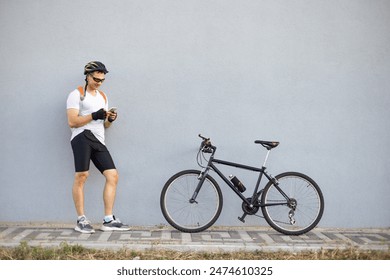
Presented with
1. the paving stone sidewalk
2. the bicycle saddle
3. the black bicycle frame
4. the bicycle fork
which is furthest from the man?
the bicycle saddle

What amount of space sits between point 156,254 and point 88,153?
180 cm

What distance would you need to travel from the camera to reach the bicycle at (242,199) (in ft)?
26.1

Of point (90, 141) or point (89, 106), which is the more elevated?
point (89, 106)

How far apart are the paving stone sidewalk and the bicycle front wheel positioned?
18 cm

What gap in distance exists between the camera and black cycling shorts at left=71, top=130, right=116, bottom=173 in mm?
7895

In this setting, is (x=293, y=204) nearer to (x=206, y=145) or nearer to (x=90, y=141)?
(x=206, y=145)

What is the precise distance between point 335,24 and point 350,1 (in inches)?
14.4

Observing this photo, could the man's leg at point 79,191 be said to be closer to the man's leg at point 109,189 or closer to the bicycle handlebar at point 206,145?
the man's leg at point 109,189

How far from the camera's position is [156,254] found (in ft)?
22.1

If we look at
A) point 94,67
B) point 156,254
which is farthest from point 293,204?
point 94,67

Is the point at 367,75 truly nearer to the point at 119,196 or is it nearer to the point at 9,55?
the point at 119,196

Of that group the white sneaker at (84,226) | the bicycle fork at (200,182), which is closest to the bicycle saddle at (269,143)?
the bicycle fork at (200,182)

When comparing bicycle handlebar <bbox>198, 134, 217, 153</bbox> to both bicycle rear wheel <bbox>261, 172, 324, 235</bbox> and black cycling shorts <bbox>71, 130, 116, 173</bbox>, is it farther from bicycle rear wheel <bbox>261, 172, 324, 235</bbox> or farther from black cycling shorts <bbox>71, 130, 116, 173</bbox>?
black cycling shorts <bbox>71, 130, 116, 173</bbox>

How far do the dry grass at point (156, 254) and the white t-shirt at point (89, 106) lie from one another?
1685 millimetres
